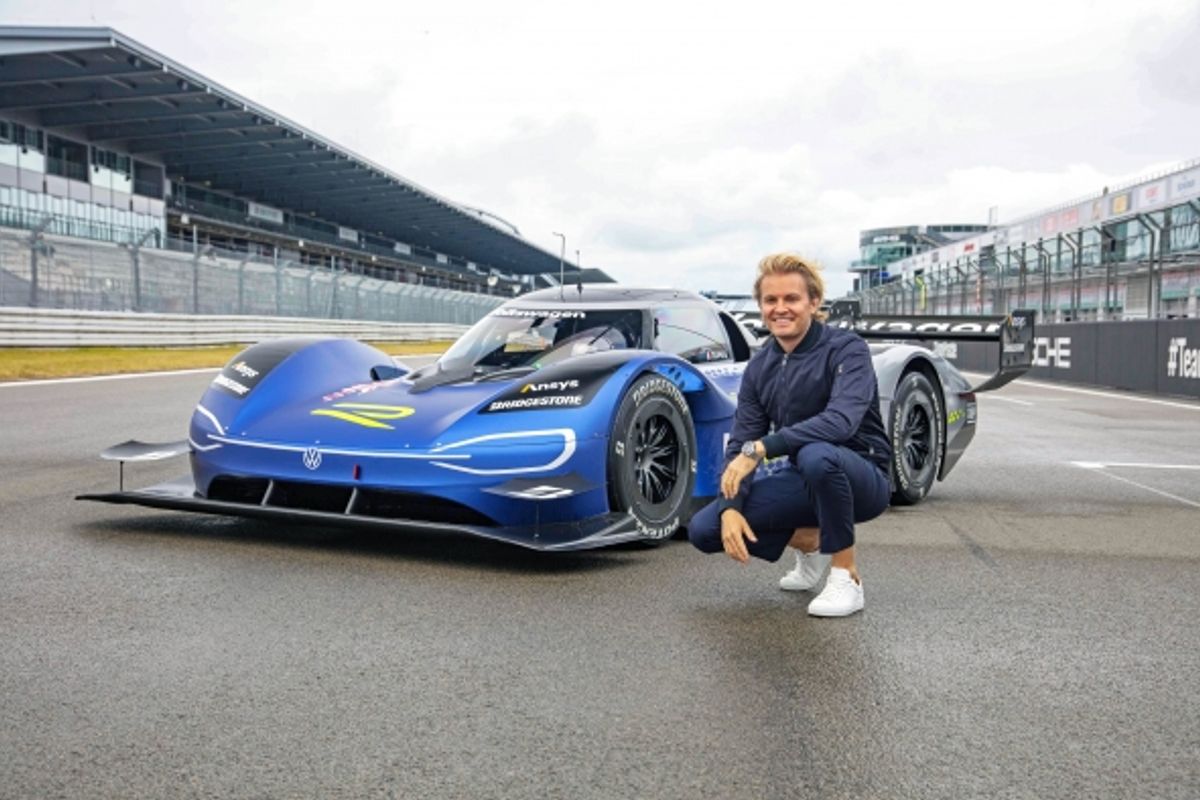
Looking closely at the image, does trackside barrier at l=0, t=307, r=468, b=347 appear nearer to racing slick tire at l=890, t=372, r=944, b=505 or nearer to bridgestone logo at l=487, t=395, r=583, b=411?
racing slick tire at l=890, t=372, r=944, b=505

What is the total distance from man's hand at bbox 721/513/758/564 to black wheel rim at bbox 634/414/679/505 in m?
0.95

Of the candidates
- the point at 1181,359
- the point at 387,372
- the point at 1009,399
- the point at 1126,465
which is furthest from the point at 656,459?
the point at 1181,359

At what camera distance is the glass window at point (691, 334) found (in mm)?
6336

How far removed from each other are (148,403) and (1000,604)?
10.9 metres

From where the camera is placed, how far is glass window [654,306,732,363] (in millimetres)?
6336

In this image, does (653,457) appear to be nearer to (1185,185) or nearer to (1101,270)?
(1101,270)

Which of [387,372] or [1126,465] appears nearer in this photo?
[387,372]

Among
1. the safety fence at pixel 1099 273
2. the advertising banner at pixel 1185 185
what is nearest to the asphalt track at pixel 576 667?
the safety fence at pixel 1099 273

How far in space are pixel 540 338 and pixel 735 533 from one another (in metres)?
2.42

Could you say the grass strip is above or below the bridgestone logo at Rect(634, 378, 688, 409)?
below

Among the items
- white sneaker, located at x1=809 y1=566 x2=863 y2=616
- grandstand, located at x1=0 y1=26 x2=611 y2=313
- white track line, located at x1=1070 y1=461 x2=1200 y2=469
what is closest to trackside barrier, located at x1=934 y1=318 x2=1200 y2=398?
grandstand, located at x1=0 y1=26 x2=611 y2=313

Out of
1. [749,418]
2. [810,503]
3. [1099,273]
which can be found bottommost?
[810,503]

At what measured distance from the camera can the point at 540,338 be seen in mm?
6223

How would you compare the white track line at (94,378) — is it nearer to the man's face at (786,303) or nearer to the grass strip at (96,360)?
the grass strip at (96,360)
